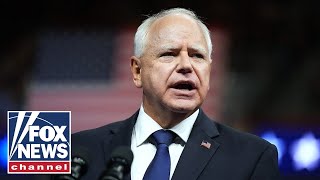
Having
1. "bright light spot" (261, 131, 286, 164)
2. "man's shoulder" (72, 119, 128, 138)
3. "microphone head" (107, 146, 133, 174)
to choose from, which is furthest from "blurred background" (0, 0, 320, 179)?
"microphone head" (107, 146, 133, 174)

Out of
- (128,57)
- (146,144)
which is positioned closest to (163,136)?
(146,144)

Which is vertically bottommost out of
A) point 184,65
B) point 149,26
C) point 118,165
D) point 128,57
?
point 118,165

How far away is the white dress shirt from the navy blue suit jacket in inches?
0.5

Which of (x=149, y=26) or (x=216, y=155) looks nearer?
(x=216, y=155)

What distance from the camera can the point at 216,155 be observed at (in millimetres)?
1553

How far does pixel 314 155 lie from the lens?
2.74 meters

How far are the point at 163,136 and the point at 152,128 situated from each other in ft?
0.14

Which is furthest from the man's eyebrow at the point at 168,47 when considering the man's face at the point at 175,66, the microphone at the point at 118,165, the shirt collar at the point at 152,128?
the microphone at the point at 118,165

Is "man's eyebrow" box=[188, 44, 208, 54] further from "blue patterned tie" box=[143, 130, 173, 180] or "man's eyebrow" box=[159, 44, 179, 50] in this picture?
"blue patterned tie" box=[143, 130, 173, 180]

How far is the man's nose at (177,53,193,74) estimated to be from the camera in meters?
1.53

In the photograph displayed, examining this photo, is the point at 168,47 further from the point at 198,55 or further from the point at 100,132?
the point at 100,132

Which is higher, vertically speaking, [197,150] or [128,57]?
[128,57]

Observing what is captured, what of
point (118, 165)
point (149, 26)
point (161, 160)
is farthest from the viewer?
point (149, 26)

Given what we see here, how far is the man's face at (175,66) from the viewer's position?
1.54 m
